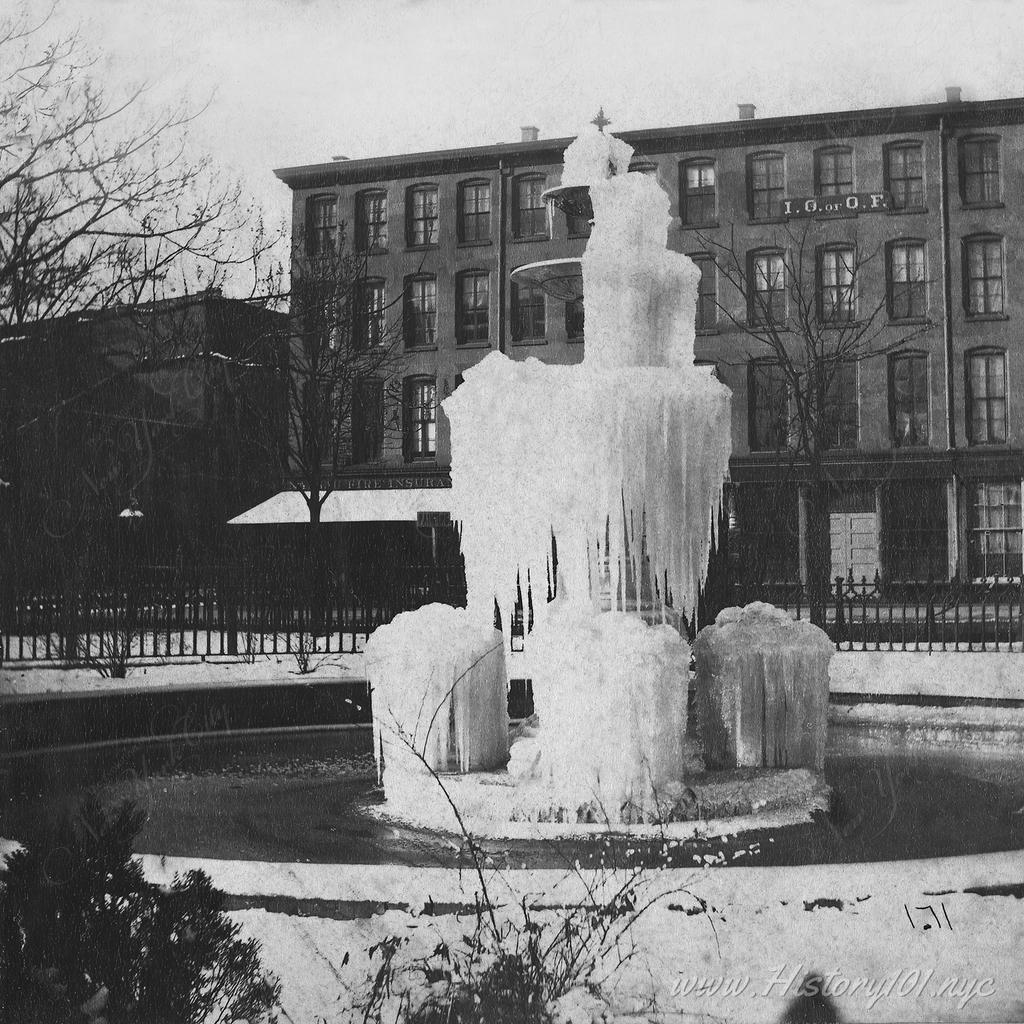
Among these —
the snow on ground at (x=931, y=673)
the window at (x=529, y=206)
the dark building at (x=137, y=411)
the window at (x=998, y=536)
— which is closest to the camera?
the dark building at (x=137, y=411)

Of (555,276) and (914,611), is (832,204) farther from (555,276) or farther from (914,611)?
(555,276)

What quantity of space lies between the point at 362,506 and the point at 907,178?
9.96 m

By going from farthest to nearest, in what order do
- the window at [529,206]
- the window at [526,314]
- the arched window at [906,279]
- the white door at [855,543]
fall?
the white door at [855,543], the arched window at [906,279], the window at [526,314], the window at [529,206]

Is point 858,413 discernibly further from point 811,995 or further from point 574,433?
point 811,995

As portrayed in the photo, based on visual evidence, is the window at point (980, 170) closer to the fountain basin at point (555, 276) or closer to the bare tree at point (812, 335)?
the bare tree at point (812, 335)

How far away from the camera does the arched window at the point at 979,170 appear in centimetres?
1183

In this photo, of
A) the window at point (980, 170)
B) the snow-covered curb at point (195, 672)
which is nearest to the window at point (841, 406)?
the window at point (980, 170)

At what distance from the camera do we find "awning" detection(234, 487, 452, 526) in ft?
53.6

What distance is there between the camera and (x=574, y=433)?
5570mm

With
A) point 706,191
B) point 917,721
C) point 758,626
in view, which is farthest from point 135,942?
point 706,191

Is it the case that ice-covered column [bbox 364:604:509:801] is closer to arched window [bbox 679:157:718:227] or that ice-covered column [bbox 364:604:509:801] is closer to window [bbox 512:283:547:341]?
window [bbox 512:283:547:341]

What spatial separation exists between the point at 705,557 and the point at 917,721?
11.8 feet

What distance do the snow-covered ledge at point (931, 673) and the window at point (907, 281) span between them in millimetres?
5787

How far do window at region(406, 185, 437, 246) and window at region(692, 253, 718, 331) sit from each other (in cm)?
580
